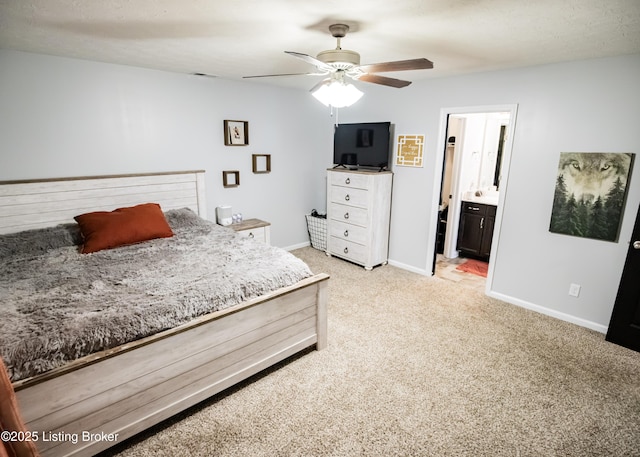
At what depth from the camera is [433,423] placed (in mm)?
2012

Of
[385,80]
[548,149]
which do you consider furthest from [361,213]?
[385,80]

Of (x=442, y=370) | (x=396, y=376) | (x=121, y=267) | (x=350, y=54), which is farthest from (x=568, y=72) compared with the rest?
(x=121, y=267)

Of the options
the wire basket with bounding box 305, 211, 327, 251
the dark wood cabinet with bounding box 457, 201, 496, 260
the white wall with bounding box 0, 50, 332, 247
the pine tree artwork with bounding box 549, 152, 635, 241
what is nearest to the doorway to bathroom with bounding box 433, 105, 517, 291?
the dark wood cabinet with bounding box 457, 201, 496, 260

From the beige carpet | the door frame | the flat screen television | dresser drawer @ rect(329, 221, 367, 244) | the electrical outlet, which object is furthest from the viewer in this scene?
dresser drawer @ rect(329, 221, 367, 244)

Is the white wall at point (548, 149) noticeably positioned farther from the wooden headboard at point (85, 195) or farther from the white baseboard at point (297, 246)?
→ the wooden headboard at point (85, 195)

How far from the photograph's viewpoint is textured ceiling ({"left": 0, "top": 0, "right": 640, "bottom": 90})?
176 centimetres

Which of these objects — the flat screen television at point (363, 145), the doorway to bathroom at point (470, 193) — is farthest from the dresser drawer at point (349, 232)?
the doorway to bathroom at point (470, 193)

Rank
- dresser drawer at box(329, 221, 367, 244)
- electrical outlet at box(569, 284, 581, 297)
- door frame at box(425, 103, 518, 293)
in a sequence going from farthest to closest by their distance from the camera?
dresser drawer at box(329, 221, 367, 244)
door frame at box(425, 103, 518, 293)
electrical outlet at box(569, 284, 581, 297)

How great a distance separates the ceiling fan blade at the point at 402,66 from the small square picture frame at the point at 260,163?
262cm

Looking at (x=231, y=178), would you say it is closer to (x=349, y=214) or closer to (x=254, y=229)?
(x=254, y=229)

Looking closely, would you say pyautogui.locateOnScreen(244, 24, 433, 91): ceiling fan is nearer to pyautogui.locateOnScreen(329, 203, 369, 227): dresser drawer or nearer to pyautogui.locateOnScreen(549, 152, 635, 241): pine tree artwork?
pyautogui.locateOnScreen(549, 152, 635, 241): pine tree artwork

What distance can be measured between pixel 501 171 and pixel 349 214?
1.80 meters

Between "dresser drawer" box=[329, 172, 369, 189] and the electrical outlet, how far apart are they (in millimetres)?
2275

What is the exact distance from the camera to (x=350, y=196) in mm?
4383
